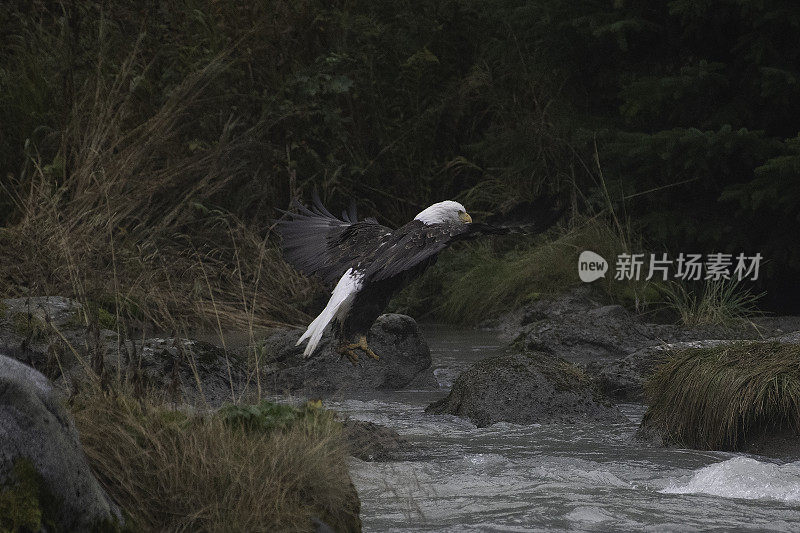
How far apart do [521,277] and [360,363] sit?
3311mm

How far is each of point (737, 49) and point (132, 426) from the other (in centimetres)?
758

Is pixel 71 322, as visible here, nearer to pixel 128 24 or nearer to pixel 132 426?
pixel 132 426

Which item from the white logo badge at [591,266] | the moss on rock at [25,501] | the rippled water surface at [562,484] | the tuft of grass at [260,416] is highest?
the white logo badge at [591,266]

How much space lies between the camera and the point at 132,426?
3.58 m

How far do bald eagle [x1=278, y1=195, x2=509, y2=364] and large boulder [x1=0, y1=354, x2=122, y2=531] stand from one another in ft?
7.72

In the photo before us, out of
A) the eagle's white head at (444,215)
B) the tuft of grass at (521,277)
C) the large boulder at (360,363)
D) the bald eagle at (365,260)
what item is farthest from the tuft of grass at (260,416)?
the tuft of grass at (521,277)

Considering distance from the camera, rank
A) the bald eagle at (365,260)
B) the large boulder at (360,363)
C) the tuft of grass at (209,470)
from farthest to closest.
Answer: the large boulder at (360,363), the bald eagle at (365,260), the tuft of grass at (209,470)

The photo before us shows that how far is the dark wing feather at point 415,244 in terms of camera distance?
5.55m

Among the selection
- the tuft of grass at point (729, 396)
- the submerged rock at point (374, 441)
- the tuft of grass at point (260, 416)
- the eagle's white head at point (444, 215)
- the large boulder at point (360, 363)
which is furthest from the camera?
the large boulder at point (360, 363)

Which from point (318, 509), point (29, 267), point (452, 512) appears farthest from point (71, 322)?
point (318, 509)

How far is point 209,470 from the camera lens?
3.40 m

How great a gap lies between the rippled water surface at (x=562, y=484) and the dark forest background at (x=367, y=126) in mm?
2753

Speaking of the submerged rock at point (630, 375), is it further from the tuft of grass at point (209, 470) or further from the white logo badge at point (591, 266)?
the tuft of grass at point (209, 470)

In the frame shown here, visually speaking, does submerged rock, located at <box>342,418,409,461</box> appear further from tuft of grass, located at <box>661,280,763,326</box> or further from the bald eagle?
tuft of grass, located at <box>661,280,763,326</box>
